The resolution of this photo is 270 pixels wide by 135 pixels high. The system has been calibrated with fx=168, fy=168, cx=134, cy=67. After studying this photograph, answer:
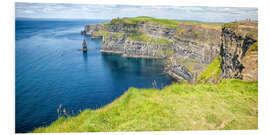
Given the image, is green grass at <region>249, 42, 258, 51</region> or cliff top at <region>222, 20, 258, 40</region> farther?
cliff top at <region>222, 20, 258, 40</region>

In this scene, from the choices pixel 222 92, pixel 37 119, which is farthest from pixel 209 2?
pixel 37 119

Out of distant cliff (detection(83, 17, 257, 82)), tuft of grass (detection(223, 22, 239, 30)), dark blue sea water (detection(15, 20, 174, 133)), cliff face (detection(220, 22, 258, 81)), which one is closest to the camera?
cliff face (detection(220, 22, 258, 81))

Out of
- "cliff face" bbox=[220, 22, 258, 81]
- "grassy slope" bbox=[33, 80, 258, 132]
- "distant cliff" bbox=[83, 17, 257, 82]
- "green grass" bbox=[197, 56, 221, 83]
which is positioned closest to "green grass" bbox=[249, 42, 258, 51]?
"cliff face" bbox=[220, 22, 258, 81]

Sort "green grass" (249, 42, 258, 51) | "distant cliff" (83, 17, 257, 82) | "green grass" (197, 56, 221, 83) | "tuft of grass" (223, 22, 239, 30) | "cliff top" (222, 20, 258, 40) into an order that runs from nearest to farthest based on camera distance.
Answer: "green grass" (249, 42, 258, 51) → "cliff top" (222, 20, 258, 40) → "tuft of grass" (223, 22, 239, 30) → "green grass" (197, 56, 221, 83) → "distant cliff" (83, 17, 257, 82)

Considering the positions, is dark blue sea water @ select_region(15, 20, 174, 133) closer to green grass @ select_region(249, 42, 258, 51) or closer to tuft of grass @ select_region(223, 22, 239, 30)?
green grass @ select_region(249, 42, 258, 51)

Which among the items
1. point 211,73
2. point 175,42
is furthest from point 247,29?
point 175,42

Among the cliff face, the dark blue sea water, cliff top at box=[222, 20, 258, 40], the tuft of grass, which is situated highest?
the tuft of grass

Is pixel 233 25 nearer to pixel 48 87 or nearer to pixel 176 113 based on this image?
pixel 176 113
